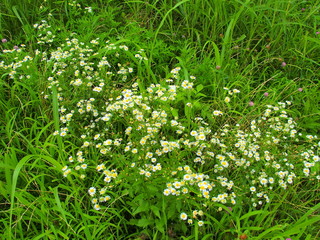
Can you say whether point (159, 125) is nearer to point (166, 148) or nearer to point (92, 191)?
point (166, 148)

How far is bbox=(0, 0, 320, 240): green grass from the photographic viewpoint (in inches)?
64.7

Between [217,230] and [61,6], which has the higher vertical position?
[61,6]

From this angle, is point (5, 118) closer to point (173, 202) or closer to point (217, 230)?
point (173, 202)

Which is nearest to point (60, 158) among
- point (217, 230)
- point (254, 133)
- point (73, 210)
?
point (73, 210)

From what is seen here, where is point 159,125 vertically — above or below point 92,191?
above

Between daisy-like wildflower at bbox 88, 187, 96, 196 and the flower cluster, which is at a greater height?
the flower cluster

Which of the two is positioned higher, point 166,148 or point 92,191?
point 166,148

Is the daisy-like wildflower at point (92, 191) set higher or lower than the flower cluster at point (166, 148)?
lower

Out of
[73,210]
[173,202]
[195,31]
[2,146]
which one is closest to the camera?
[173,202]

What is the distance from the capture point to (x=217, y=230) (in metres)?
1.65

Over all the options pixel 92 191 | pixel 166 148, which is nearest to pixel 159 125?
pixel 166 148

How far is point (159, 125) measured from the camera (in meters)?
1.75

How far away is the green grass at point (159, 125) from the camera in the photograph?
5.39 ft

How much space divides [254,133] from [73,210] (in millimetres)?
1166
